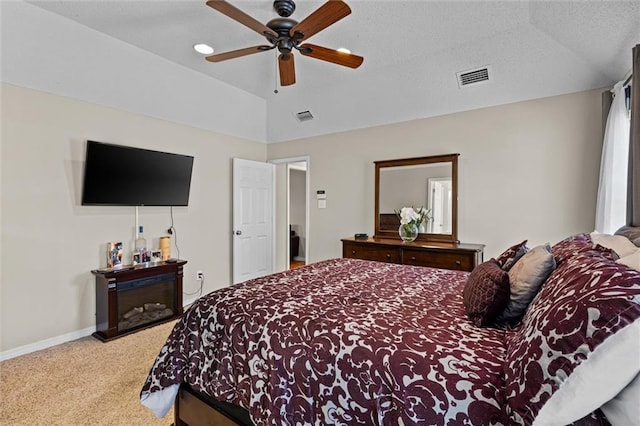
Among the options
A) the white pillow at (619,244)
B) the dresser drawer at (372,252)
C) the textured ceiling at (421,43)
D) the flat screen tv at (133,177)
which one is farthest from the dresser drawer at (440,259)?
the flat screen tv at (133,177)

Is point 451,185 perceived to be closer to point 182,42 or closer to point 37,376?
point 182,42

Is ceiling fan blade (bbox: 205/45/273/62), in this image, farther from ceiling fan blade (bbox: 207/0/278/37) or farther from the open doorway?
the open doorway

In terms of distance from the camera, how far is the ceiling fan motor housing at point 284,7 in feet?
7.49

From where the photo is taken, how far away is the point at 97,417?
1.96 m

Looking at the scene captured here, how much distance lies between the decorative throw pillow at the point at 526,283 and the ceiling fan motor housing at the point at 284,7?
2295 millimetres

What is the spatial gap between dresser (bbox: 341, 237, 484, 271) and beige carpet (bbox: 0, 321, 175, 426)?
7.93 feet

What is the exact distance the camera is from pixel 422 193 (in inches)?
156

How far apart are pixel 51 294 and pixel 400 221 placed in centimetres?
384

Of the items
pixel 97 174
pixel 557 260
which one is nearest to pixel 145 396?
pixel 557 260

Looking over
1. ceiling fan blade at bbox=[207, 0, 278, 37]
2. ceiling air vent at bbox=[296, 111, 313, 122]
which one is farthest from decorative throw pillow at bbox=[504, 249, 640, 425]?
ceiling air vent at bbox=[296, 111, 313, 122]

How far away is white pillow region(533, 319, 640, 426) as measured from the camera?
2.27 feet

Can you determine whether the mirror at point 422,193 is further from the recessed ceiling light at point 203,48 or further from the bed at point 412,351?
the recessed ceiling light at point 203,48

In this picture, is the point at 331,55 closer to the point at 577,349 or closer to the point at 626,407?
the point at 577,349

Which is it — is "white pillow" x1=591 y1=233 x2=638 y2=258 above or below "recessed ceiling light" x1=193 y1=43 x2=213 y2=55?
below
